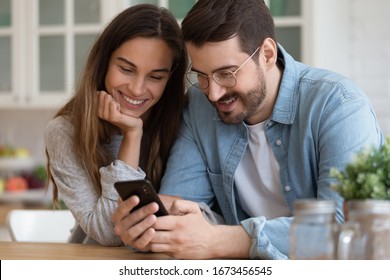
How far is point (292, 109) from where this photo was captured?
1869 mm

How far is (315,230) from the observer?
1.02 m

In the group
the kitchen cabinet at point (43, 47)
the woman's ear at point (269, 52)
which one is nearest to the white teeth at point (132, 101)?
the woman's ear at point (269, 52)

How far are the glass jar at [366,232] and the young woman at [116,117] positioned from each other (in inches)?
38.2

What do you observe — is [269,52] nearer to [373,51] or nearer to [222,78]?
[222,78]

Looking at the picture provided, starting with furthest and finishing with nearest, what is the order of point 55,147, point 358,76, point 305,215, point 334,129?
1. point 358,76
2. point 55,147
3. point 334,129
4. point 305,215

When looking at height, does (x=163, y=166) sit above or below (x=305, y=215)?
below

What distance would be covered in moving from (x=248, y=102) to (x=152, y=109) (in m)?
0.45

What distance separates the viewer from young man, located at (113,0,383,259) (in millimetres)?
1570

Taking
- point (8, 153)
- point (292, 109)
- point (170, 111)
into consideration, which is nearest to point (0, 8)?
point (8, 153)

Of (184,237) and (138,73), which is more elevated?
(138,73)

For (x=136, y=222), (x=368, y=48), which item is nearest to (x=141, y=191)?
(x=136, y=222)

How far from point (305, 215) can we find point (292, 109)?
88cm

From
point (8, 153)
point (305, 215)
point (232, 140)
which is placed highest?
point (305, 215)
